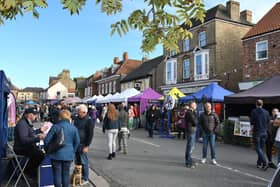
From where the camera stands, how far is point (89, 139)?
20.9ft

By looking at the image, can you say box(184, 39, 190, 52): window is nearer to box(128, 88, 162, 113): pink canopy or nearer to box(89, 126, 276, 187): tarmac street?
box(128, 88, 162, 113): pink canopy

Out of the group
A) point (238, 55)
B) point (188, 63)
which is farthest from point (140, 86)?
point (238, 55)

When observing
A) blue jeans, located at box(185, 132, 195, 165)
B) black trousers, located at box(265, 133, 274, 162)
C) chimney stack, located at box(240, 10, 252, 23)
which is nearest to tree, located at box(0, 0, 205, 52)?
blue jeans, located at box(185, 132, 195, 165)

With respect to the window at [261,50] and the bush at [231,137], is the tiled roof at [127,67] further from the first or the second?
the bush at [231,137]

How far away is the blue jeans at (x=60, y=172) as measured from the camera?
482 cm

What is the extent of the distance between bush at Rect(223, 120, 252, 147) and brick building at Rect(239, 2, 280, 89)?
688 cm

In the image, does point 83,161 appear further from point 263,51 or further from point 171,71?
point 171,71

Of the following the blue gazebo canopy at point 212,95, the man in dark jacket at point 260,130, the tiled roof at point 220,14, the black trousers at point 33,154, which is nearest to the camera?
the black trousers at point 33,154

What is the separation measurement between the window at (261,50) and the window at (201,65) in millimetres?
5697

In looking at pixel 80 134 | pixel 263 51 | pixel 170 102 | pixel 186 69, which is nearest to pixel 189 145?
pixel 80 134

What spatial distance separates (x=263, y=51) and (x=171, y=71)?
11882mm

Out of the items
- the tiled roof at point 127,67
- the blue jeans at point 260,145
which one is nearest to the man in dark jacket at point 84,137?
the blue jeans at point 260,145

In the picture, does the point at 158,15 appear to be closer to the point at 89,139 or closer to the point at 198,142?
the point at 89,139

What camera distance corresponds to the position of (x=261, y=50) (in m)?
19.0
